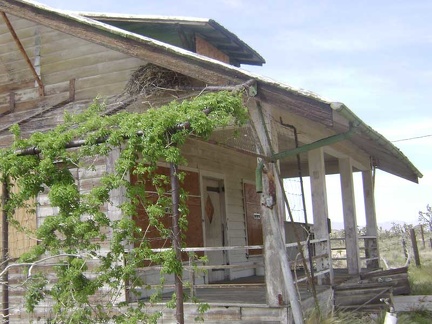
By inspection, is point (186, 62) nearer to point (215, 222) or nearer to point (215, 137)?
point (215, 137)

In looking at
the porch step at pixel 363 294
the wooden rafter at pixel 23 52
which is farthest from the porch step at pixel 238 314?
the wooden rafter at pixel 23 52

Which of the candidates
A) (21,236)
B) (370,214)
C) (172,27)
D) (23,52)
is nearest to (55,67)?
(23,52)

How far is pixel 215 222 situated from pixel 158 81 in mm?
5070

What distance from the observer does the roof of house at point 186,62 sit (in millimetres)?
7348

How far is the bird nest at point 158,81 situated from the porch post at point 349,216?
5.07 meters

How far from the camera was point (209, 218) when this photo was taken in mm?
13484

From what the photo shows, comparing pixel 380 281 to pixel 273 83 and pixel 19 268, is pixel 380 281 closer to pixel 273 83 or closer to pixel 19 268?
pixel 273 83

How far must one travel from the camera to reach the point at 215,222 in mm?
13789

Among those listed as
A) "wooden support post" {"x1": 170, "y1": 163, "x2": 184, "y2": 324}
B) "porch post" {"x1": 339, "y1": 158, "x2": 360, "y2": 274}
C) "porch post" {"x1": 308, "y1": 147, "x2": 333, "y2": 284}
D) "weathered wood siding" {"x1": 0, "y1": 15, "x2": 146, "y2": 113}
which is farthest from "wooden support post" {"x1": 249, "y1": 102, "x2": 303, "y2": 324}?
"porch post" {"x1": 339, "y1": 158, "x2": 360, "y2": 274}

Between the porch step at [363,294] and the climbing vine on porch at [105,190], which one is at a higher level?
the climbing vine on porch at [105,190]

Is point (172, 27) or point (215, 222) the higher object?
point (172, 27)

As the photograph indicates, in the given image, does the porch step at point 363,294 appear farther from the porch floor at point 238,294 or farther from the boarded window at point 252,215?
the boarded window at point 252,215

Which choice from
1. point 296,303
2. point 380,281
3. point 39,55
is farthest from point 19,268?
point 380,281

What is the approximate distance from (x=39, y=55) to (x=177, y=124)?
5742mm
